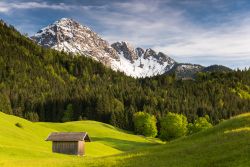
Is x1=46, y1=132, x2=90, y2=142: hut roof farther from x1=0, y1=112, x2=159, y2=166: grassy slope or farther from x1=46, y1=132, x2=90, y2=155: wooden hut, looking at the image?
x1=0, y1=112, x2=159, y2=166: grassy slope

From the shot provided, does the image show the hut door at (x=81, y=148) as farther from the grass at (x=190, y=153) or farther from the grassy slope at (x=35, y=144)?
the grass at (x=190, y=153)

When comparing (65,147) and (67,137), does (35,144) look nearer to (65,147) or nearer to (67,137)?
(65,147)

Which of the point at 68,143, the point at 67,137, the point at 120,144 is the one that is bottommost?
the point at 120,144

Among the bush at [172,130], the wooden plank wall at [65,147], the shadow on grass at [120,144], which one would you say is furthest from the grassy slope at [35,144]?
the bush at [172,130]


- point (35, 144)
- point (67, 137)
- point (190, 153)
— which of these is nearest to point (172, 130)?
point (67, 137)

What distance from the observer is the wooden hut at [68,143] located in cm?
10656

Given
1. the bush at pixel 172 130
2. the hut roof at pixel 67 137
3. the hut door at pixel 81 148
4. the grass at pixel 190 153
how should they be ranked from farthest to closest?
Result: the bush at pixel 172 130, the hut roof at pixel 67 137, the hut door at pixel 81 148, the grass at pixel 190 153

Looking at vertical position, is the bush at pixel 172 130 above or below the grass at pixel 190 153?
below

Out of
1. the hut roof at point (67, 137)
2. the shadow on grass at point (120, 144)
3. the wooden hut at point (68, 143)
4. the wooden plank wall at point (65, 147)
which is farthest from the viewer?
the shadow on grass at point (120, 144)

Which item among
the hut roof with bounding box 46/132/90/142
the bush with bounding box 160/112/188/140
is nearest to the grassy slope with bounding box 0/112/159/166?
the hut roof with bounding box 46/132/90/142

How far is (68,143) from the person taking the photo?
10881 cm

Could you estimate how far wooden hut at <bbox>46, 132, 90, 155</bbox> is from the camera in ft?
350

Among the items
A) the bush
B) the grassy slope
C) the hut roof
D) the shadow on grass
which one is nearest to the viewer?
the grassy slope

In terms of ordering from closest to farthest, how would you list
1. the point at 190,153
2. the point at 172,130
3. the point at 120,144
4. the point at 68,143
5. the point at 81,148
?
the point at 190,153
the point at 81,148
the point at 68,143
the point at 120,144
the point at 172,130
